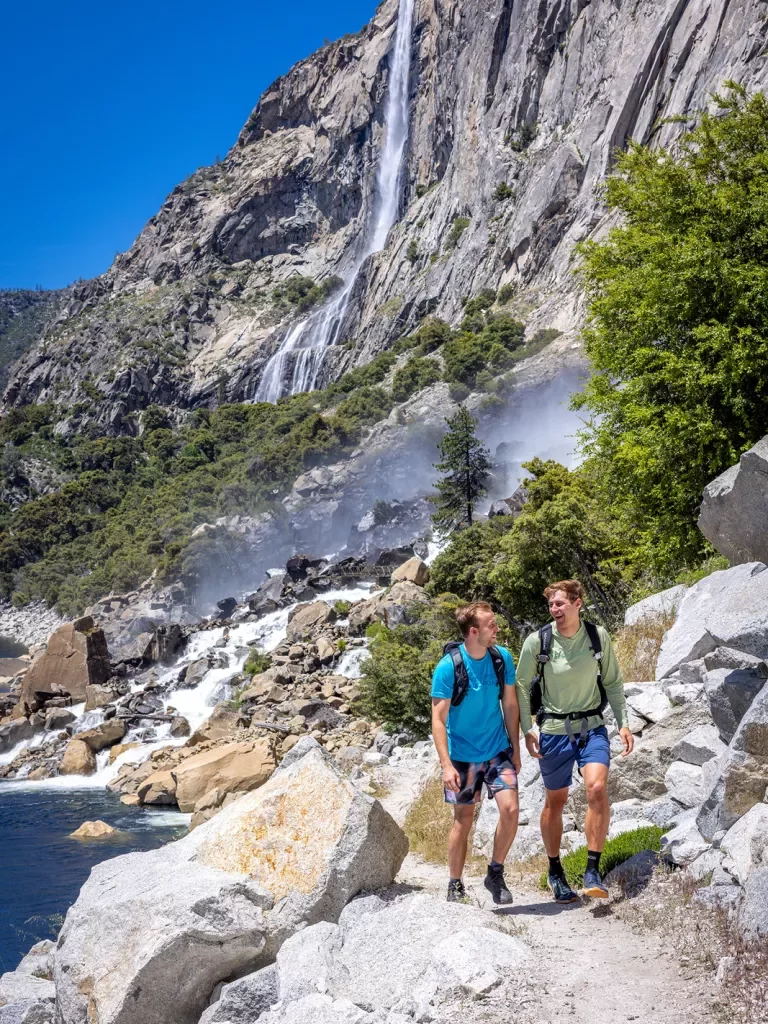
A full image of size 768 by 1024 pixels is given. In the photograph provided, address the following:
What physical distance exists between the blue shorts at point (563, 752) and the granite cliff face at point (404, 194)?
29.1 metres

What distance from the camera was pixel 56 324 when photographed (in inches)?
5984

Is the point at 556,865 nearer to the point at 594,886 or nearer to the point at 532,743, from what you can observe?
the point at 594,886

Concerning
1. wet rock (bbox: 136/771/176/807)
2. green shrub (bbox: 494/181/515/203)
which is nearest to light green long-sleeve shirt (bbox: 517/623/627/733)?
wet rock (bbox: 136/771/176/807)

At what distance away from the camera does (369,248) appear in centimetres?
10881

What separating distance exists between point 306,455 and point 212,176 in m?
105

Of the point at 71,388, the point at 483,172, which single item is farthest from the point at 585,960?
the point at 71,388

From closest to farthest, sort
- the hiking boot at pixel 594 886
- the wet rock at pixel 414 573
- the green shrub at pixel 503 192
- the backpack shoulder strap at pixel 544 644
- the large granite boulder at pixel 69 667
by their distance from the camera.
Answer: the hiking boot at pixel 594 886 → the backpack shoulder strap at pixel 544 644 → the wet rock at pixel 414 573 → the large granite boulder at pixel 69 667 → the green shrub at pixel 503 192

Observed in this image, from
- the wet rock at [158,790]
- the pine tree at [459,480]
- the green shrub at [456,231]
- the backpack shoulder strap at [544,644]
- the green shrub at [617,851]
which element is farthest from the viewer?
the green shrub at [456,231]

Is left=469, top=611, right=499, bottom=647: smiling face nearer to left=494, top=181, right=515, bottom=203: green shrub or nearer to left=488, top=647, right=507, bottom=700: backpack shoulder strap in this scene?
left=488, top=647, right=507, bottom=700: backpack shoulder strap

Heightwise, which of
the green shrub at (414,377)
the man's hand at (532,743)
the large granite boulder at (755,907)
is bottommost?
the large granite boulder at (755,907)

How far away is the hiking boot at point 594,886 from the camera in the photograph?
5.24 m

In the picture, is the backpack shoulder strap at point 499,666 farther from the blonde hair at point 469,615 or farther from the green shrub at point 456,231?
the green shrub at point 456,231

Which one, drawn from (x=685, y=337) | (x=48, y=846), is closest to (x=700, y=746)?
(x=685, y=337)

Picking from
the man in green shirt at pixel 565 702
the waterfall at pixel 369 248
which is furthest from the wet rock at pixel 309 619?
the waterfall at pixel 369 248
